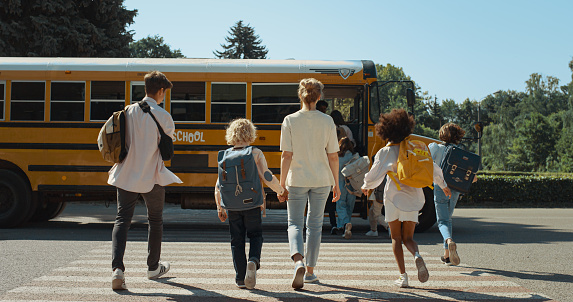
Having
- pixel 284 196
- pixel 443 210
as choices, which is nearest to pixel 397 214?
pixel 284 196

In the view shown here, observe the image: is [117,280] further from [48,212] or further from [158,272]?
[48,212]

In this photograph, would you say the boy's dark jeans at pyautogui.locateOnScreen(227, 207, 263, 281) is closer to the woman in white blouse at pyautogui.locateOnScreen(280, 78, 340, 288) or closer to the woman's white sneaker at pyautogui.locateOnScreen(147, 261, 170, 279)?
the woman in white blouse at pyautogui.locateOnScreen(280, 78, 340, 288)

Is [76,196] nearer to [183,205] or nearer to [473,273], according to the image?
[183,205]

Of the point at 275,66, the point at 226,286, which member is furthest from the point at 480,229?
the point at 226,286

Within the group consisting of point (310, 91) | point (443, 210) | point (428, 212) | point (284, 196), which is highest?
point (310, 91)

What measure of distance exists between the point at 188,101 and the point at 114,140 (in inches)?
192

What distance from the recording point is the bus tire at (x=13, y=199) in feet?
33.8

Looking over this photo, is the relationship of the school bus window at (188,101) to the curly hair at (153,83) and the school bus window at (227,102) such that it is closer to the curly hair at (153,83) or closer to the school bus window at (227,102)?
the school bus window at (227,102)

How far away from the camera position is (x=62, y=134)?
401 inches

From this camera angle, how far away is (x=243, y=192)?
17.0ft

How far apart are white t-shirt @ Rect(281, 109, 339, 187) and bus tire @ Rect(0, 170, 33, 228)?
682 cm

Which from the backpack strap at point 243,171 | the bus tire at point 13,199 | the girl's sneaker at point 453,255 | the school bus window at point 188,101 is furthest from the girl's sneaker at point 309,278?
the bus tire at point 13,199

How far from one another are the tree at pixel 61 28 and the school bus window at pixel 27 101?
11.8 m

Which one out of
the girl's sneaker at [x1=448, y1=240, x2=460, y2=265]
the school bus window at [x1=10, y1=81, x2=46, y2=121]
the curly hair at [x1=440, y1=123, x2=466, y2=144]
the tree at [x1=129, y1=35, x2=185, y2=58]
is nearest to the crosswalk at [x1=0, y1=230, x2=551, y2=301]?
the girl's sneaker at [x1=448, y1=240, x2=460, y2=265]
